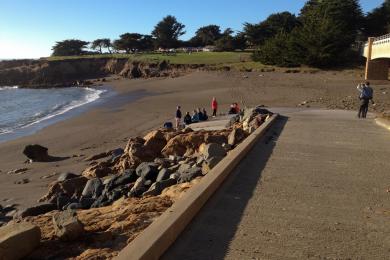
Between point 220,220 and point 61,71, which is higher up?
point 220,220

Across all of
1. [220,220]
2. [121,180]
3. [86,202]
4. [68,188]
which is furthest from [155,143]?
[220,220]

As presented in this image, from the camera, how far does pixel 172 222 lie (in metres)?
4.79

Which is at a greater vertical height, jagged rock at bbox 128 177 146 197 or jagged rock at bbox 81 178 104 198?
jagged rock at bbox 128 177 146 197

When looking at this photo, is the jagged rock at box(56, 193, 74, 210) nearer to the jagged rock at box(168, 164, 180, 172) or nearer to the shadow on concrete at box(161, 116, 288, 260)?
the jagged rock at box(168, 164, 180, 172)

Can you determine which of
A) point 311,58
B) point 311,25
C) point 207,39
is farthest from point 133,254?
point 207,39

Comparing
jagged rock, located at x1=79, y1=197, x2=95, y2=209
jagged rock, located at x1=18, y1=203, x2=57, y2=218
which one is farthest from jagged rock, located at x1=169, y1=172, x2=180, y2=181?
jagged rock, located at x1=18, y1=203, x2=57, y2=218

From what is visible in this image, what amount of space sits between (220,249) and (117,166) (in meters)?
8.85

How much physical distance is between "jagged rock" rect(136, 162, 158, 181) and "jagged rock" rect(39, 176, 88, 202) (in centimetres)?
184

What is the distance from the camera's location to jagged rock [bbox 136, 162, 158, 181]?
970 cm

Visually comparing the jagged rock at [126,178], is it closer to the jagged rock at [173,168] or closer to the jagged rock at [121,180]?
the jagged rock at [121,180]

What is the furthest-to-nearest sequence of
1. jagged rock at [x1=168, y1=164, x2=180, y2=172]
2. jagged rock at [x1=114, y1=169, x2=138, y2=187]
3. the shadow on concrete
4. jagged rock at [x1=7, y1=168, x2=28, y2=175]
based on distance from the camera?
jagged rock at [x1=7, y1=168, x2=28, y2=175]
jagged rock at [x1=114, y1=169, x2=138, y2=187]
jagged rock at [x1=168, y1=164, x2=180, y2=172]
the shadow on concrete

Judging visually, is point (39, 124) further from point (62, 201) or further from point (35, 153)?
point (62, 201)

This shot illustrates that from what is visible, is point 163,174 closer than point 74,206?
No

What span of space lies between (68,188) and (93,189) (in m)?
1.30
